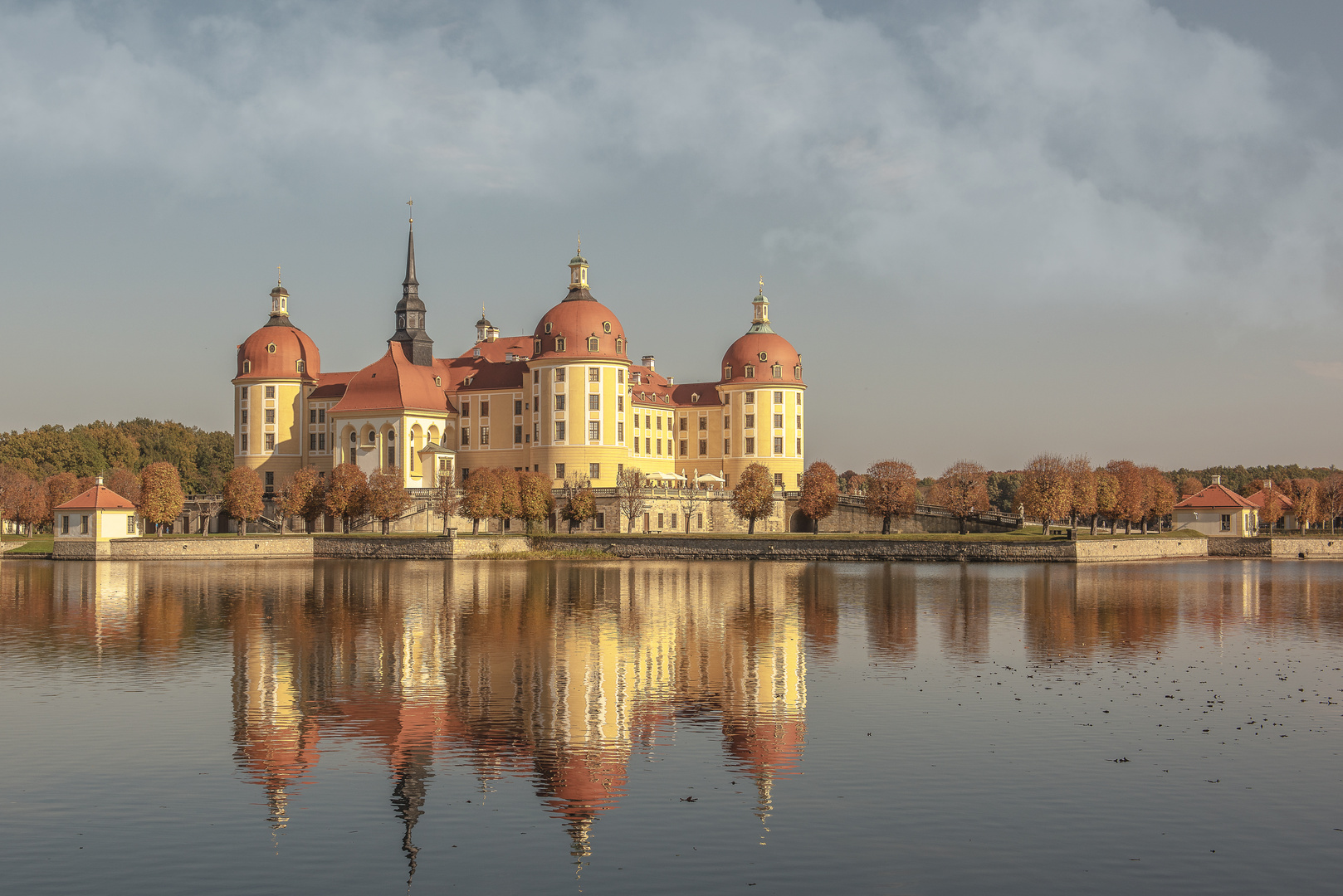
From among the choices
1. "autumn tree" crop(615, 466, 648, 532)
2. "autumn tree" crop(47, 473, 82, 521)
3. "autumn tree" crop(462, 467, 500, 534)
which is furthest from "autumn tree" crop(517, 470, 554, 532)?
"autumn tree" crop(47, 473, 82, 521)

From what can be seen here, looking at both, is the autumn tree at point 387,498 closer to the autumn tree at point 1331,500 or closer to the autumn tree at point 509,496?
the autumn tree at point 509,496

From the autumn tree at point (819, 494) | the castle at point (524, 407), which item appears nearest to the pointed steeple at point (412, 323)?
the castle at point (524, 407)

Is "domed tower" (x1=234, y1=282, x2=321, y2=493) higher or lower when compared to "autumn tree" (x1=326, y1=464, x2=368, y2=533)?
higher

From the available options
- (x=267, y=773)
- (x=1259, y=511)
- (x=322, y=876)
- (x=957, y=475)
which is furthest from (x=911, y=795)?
(x=1259, y=511)

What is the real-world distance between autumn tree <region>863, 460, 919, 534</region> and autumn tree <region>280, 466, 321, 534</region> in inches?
1582

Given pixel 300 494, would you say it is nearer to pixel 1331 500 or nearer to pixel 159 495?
pixel 159 495

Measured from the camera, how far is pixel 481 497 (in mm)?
87750

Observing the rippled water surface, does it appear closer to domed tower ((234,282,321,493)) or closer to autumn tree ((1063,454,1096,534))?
autumn tree ((1063,454,1096,534))

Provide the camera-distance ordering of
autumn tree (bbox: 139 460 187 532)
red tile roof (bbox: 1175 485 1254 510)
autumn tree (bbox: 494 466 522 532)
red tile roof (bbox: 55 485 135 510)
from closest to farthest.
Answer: red tile roof (bbox: 55 485 135 510)
autumn tree (bbox: 494 466 522 532)
autumn tree (bbox: 139 460 187 532)
red tile roof (bbox: 1175 485 1254 510)

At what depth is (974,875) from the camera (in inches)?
570

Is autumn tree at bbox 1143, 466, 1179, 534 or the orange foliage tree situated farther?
autumn tree at bbox 1143, 466, 1179, 534

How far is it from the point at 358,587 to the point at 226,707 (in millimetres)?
31914

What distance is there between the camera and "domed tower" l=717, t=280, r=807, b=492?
106250 mm

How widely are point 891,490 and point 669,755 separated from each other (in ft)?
232
